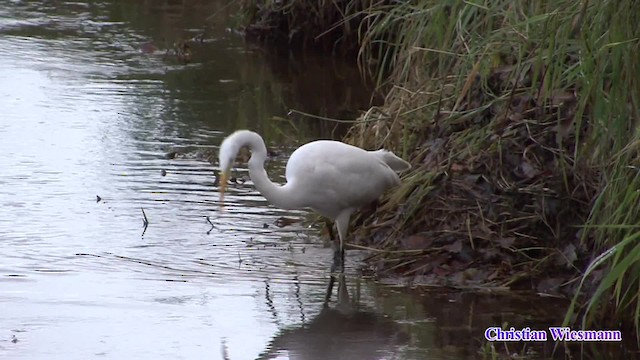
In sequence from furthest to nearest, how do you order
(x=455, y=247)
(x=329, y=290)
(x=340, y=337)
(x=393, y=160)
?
(x=393, y=160) → (x=455, y=247) → (x=329, y=290) → (x=340, y=337)

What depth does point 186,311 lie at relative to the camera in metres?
6.00

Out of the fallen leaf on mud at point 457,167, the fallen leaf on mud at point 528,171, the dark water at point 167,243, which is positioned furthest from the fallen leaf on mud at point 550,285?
the fallen leaf on mud at point 457,167

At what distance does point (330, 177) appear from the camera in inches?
275

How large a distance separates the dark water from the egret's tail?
61 centimetres

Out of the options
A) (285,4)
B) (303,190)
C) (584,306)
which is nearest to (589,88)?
(584,306)

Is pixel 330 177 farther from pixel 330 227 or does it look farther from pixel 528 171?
pixel 528 171

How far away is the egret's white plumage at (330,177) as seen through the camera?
6824 millimetres

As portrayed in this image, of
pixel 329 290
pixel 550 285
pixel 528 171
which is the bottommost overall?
pixel 329 290

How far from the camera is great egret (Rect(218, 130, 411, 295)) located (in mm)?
6824

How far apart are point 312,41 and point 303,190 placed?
8349mm

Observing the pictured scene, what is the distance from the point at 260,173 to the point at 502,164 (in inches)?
53.7

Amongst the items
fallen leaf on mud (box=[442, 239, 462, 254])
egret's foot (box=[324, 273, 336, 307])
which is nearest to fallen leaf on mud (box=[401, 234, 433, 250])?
fallen leaf on mud (box=[442, 239, 462, 254])

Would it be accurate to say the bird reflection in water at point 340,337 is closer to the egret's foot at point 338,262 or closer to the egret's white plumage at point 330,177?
the egret's foot at point 338,262

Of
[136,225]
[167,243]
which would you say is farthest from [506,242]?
[136,225]
